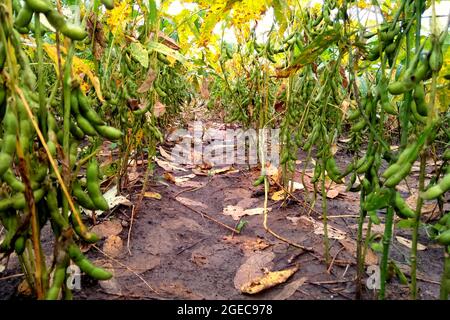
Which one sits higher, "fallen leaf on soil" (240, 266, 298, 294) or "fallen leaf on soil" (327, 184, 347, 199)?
"fallen leaf on soil" (327, 184, 347, 199)

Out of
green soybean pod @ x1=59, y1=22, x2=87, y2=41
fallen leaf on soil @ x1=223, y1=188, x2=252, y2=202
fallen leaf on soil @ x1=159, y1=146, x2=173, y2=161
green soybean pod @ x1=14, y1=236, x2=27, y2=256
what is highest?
green soybean pod @ x1=59, y1=22, x2=87, y2=41

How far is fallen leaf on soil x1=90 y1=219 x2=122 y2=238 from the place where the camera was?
5.89 feet

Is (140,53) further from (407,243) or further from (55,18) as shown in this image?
(407,243)

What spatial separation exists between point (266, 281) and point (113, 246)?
26.5 inches

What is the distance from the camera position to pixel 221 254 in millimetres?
1804

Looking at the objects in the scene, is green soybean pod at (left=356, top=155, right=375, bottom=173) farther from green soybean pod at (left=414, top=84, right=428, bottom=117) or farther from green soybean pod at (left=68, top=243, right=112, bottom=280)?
green soybean pod at (left=68, top=243, right=112, bottom=280)

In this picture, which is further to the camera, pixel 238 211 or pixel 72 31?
pixel 238 211

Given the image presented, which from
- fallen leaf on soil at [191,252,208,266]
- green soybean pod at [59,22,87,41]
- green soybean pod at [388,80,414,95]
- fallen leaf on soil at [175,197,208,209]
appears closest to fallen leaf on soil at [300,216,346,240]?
fallen leaf on soil at [191,252,208,266]

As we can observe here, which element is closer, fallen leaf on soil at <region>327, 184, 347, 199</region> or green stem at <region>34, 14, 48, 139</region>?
green stem at <region>34, 14, 48, 139</region>

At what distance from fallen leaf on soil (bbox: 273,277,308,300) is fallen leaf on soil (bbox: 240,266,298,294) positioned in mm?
40

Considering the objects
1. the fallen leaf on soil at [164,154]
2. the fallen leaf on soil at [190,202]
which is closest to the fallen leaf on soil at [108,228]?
the fallen leaf on soil at [190,202]

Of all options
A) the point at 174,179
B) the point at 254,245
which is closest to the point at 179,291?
the point at 254,245

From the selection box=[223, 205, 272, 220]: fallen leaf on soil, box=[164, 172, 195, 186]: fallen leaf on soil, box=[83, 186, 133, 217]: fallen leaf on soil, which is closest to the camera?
box=[83, 186, 133, 217]: fallen leaf on soil

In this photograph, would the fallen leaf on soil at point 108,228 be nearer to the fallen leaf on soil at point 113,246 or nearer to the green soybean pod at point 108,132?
the fallen leaf on soil at point 113,246
